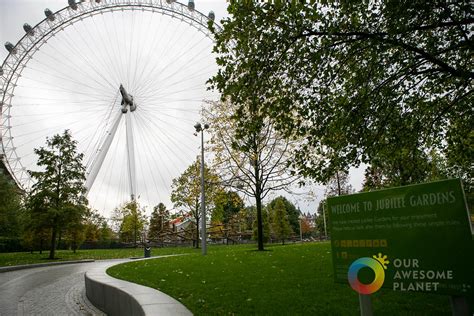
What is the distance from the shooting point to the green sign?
2.98 metres

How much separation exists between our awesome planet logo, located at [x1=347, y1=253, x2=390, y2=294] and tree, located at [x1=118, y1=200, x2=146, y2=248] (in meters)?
61.6

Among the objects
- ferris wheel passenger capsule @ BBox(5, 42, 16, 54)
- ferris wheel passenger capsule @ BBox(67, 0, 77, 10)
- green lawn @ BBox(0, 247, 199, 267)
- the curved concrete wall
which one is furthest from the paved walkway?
ferris wheel passenger capsule @ BBox(5, 42, 16, 54)

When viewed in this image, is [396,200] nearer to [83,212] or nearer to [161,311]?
[161,311]

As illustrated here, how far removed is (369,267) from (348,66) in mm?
7611

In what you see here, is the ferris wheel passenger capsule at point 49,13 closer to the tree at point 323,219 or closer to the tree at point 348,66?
the tree at point 348,66

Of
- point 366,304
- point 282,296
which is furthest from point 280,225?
point 366,304

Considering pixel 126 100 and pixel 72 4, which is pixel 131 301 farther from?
pixel 72 4

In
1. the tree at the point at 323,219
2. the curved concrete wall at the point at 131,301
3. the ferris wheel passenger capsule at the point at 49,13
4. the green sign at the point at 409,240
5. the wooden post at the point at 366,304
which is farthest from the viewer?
the tree at the point at 323,219

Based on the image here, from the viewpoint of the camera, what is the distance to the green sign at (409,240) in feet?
9.77

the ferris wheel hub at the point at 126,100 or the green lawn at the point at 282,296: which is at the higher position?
the ferris wheel hub at the point at 126,100

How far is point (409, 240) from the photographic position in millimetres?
3285

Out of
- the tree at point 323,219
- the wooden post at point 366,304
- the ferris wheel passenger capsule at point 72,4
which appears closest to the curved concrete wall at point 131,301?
the wooden post at point 366,304

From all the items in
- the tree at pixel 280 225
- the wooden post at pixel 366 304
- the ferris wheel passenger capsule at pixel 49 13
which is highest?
the ferris wheel passenger capsule at pixel 49 13

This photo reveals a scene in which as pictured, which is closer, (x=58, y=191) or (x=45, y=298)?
(x=45, y=298)
